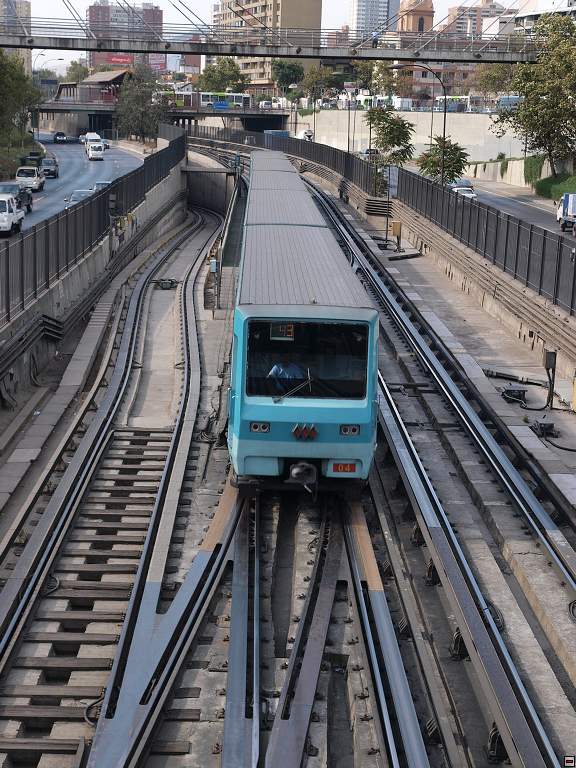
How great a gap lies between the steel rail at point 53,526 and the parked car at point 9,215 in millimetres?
22424

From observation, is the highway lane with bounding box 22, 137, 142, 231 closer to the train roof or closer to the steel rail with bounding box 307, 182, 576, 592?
the steel rail with bounding box 307, 182, 576, 592

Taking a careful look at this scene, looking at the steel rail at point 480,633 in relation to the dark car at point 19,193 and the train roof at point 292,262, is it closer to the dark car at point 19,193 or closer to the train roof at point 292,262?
the train roof at point 292,262

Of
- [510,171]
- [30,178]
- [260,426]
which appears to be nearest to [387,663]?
[260,426]

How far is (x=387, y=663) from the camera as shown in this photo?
1005 centimetres

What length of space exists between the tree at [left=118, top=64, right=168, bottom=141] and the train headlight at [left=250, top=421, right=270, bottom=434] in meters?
112

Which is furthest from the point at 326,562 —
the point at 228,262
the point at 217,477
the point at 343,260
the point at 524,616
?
the point at 228,262

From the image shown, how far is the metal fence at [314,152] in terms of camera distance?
177 feet

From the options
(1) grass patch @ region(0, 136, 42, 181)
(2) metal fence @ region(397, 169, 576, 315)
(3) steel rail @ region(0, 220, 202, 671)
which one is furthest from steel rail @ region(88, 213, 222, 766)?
(1) grass patch @ region(0, 136, 42, 181)

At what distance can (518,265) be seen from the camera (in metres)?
27.8

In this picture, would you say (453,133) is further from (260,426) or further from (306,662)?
(306,662)

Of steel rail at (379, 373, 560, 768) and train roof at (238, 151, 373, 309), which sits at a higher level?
train roof at (238, 151, 373, 309)

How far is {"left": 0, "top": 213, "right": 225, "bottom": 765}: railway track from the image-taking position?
9461 millimetres

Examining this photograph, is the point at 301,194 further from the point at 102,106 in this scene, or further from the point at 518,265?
the point at 102,106

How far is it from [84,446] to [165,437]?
1.45 m
